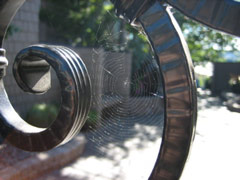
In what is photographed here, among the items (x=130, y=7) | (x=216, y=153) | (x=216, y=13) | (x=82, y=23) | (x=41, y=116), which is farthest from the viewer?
(x=82, y=23)

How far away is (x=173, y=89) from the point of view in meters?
1.50

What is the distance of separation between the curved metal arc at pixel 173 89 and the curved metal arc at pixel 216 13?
120 millimetres

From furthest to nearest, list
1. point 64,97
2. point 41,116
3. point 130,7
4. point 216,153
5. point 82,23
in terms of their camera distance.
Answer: point 82,23, point 41,116, point 216,153, point 64,97, point 130,7

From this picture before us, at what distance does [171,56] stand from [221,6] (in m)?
0.38

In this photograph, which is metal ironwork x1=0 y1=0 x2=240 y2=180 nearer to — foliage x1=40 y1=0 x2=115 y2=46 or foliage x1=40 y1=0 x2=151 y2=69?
foliage x1=40 y1=0 x2=151 y2=69

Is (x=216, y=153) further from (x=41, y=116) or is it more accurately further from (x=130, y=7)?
(x=130, y=7)

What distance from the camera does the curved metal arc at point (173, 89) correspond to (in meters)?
1.48

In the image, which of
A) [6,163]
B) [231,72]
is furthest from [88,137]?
[231,72]

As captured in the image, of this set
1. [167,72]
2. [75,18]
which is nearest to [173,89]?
[167,72]

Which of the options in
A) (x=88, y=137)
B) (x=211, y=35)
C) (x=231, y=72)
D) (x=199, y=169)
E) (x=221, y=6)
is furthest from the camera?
(x=231, y=72)

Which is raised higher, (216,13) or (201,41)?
(201,41)

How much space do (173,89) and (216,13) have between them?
48cm

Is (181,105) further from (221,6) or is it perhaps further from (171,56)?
(221,6)

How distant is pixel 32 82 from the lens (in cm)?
229
